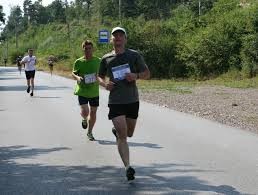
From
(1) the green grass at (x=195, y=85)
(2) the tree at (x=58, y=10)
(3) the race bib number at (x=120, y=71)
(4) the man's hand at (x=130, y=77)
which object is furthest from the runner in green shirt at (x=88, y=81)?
(2) the tree at (x=58, y=10)

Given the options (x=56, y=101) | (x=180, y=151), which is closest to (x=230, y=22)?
(x=56, y=101)

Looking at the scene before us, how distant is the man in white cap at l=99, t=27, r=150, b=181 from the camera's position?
6.84 m

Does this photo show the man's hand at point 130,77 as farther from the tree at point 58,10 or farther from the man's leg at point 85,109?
the tree at point 58,10

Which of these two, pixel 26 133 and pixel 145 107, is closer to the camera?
pixel 26 133

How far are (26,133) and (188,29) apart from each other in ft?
102

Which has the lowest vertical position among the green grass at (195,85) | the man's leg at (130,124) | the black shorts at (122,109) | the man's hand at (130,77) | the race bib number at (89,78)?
the green grass at (195,85)

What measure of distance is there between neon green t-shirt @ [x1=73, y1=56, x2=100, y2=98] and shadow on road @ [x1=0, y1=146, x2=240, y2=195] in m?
2.47

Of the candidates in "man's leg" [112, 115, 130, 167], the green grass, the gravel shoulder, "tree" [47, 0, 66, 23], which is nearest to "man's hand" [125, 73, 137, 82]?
"man's leg" [112, 115, 130, 167]

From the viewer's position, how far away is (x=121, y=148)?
22.7 ft

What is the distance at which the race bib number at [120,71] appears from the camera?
22.4ft

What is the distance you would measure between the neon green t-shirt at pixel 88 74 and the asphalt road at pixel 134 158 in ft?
2.97

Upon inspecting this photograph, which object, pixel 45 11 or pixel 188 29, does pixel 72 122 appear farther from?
pixel 45 11

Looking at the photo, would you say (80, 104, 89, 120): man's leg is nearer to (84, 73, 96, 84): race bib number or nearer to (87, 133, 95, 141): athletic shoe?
(87, 133, 95, 141): athletic shoe

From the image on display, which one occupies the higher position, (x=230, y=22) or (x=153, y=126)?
(x=230, y=22)
